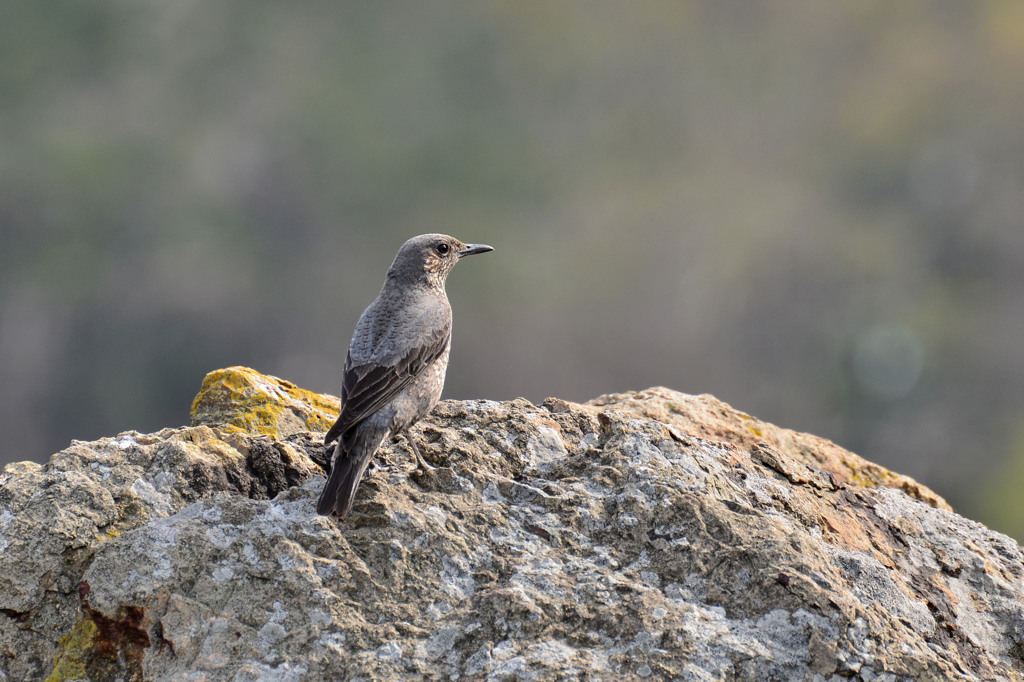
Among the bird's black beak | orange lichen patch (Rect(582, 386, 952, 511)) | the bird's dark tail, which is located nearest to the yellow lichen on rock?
the bird's dark tail

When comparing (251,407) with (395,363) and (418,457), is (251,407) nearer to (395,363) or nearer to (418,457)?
(395,363)

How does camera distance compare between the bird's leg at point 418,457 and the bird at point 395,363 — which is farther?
the bird's leg at point 418,457

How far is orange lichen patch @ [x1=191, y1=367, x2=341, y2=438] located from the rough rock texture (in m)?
0.65

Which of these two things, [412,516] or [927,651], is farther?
[412,516]

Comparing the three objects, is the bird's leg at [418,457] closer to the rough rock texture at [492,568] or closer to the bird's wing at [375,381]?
the rough rock texture at [492,568]

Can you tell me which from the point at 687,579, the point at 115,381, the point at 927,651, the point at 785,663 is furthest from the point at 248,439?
Answer: the point at 115,381

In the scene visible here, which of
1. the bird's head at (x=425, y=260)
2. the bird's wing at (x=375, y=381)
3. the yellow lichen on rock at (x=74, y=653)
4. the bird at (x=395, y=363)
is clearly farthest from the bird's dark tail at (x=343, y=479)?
the bird's head at (x=425, y=260)

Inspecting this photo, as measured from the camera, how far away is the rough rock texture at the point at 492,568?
4.09 metres

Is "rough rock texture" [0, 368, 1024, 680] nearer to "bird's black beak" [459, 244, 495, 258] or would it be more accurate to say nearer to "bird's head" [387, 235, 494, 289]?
"bird's head" [387, 235, 494, 289]

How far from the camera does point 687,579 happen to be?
14.5 ft

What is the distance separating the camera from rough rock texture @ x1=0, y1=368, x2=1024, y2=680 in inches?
161

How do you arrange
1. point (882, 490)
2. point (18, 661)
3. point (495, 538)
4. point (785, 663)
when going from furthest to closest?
point (882, 490)
point (495, 538)
point (18, 661)
point (785, 663)

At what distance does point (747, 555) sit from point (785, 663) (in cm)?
54

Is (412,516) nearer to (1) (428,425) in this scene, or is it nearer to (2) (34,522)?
(1) (428,425)
